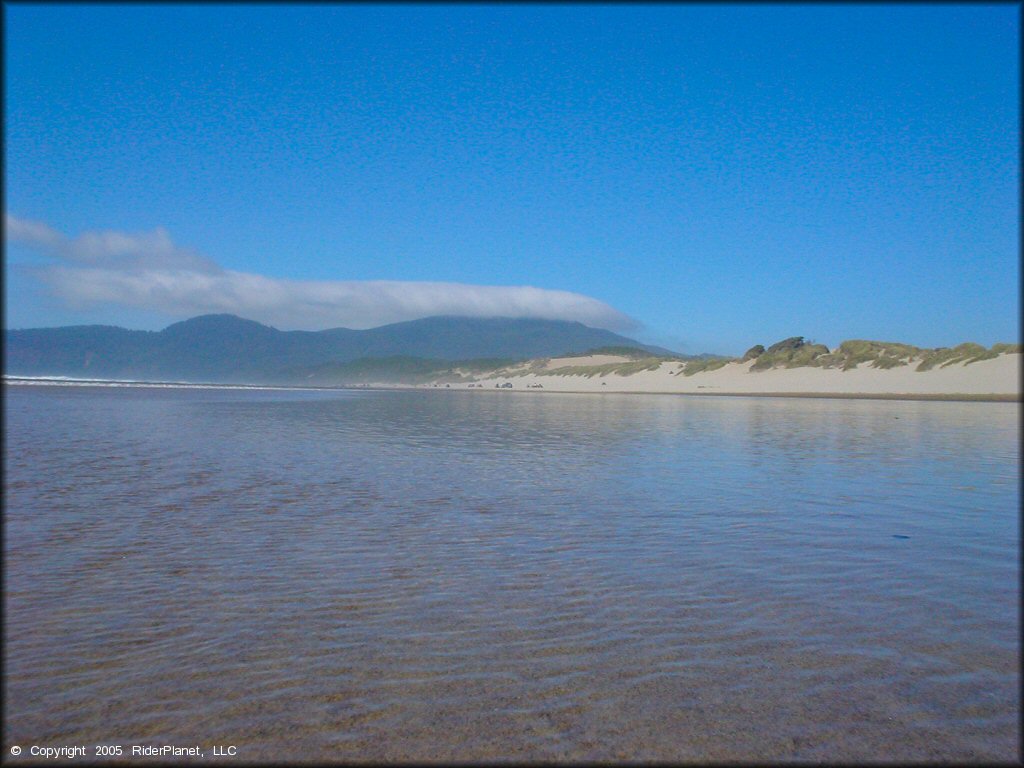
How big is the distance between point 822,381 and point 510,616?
7019 cm

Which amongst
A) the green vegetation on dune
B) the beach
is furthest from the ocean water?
the green vegetation on dune

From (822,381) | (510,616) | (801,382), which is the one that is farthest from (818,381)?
(510,616)

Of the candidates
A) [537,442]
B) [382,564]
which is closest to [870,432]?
[537,442]

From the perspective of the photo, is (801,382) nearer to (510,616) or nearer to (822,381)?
(822,381)

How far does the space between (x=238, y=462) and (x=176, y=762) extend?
40.0 feet

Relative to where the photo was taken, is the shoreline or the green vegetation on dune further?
the green vegetation on dune

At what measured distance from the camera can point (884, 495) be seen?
11.8 meters

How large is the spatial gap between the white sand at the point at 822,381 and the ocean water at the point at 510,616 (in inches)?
1566

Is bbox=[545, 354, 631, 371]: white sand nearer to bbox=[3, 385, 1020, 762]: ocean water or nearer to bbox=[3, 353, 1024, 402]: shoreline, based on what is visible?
bbox=[3, 353, 1024, 402]: shoreline

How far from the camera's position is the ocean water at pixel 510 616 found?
388cm

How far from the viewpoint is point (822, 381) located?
68.2 m

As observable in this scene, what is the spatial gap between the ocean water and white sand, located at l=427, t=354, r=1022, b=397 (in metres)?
39.8

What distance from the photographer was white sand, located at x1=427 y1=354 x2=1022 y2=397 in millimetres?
56250

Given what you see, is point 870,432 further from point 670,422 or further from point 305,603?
point 305,603
